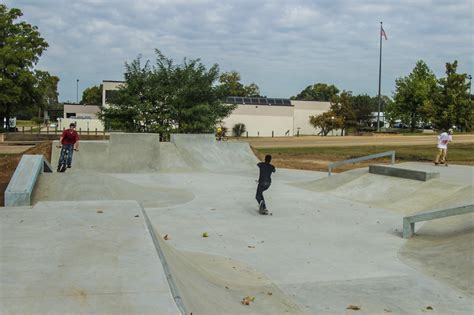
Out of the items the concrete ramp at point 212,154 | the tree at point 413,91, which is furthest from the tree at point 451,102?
the concrete ramp at point 212,154

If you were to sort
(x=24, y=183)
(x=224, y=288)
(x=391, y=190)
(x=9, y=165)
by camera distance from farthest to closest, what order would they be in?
(x=9, y=165) → (x=391, y=190) → (x=24, y=183) → (x=224, y=288)

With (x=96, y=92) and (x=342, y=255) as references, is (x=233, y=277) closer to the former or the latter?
(x=342, y=255)

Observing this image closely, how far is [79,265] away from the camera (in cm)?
470

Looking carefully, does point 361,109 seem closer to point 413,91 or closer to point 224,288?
point 413,91

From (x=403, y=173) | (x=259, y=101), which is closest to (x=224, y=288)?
(x=403, y=173)

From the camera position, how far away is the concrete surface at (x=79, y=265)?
12.2 feet

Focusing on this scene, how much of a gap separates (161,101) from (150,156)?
25.5ft

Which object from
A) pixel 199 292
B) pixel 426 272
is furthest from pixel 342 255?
pixel 199 292

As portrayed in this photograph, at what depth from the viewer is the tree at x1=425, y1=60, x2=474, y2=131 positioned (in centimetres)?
4272

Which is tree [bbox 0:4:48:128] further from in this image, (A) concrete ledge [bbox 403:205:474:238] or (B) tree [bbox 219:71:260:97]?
(A) concrete ledge [bbox 403:205:474:238]

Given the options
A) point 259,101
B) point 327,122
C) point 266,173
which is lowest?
point 266,173

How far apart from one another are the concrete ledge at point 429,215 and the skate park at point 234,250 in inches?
10.5

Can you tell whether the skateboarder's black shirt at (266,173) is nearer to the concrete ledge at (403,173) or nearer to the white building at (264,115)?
the concrete ledge at (403,173)

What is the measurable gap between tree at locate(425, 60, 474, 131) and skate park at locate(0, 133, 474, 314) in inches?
1256
